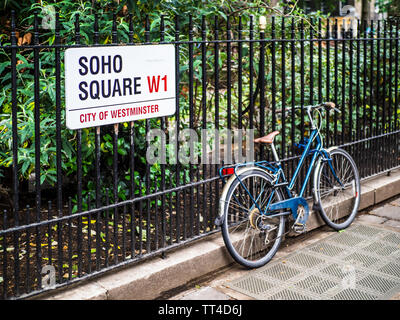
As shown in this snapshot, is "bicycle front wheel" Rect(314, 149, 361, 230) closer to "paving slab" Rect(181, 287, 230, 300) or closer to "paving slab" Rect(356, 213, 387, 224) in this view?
"paving slab" Rect(356, 213, 387, 224)

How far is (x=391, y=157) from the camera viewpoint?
22.4ft

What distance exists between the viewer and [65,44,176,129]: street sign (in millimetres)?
3484

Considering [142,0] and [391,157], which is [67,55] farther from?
[391,157]

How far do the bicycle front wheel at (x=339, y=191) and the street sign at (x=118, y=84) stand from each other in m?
1.99

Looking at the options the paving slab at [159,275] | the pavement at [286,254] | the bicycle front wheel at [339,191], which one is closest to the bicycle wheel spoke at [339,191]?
the bicycle front wheel at [339,191]

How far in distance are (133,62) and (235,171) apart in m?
1.20

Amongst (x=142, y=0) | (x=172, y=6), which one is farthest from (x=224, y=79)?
(x=142, y=0)

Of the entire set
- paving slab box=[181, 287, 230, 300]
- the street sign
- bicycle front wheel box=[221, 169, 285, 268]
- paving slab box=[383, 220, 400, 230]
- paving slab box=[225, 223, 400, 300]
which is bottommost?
paving slab box=[181, 287, 230, 300]

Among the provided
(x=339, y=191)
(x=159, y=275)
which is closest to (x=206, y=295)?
(x=159, y=275)

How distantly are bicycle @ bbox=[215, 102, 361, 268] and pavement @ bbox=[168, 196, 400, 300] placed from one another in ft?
0.43

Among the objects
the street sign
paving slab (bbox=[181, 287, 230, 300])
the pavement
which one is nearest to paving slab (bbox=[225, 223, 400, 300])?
the pavement

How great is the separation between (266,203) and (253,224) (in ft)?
1.44

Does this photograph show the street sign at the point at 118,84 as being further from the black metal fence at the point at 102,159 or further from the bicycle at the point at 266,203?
the bicycle at the point at 266,203

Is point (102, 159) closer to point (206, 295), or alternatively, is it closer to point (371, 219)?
point (206, 295)
